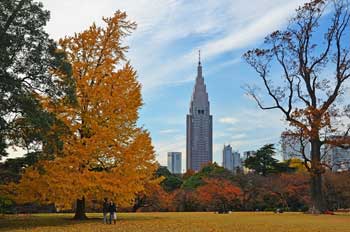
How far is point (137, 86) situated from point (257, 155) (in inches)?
1569

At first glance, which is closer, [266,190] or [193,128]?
[266,190]

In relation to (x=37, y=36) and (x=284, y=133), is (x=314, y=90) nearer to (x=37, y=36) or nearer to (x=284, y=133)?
(x=284, y=133)

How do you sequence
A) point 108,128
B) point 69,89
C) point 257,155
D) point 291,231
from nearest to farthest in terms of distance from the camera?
1. point 291,231
2. point 69,89
3. point 108,128
4. point 257,155

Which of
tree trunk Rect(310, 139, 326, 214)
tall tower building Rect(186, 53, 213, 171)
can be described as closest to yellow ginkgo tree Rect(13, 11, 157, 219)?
tree trunk Rect(310, 139, 326, 214)

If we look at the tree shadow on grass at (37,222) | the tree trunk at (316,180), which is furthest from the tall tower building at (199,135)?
the tree shadow on grass at (37,222)

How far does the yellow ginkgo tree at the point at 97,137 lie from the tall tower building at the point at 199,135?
306 feet

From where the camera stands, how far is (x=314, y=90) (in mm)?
37062

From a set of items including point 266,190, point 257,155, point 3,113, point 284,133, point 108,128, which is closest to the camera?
point 3,113

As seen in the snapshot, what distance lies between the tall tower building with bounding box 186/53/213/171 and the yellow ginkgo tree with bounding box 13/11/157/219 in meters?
93.3

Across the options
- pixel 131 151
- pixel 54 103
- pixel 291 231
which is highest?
pixel 54 103

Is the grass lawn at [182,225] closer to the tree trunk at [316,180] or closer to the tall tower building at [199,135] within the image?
the tree trunk at [316,180]

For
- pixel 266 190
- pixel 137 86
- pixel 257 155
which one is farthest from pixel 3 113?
pixel 257 155

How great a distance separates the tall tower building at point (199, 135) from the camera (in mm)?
122875

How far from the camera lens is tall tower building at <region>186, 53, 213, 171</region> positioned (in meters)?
123
